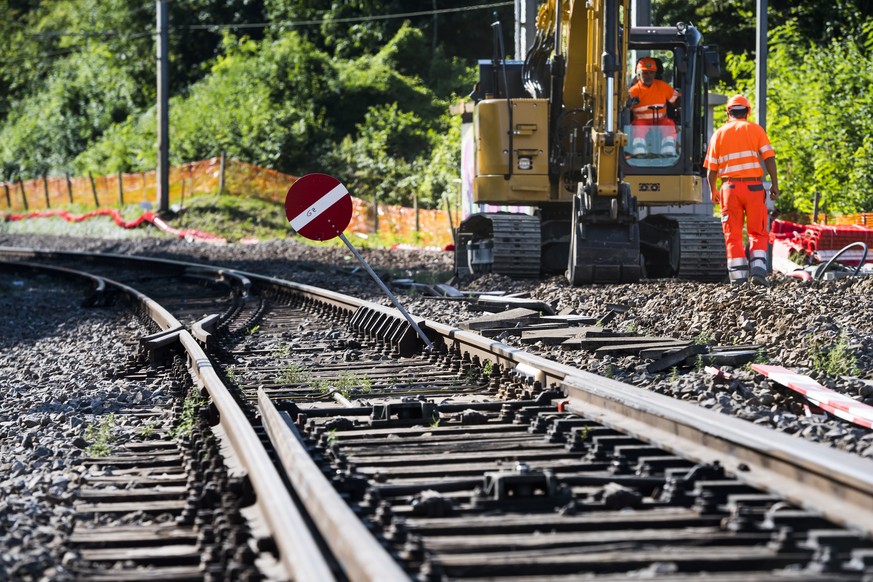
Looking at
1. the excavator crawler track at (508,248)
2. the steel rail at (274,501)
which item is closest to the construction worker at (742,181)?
the excavator crawler track at (508,248)

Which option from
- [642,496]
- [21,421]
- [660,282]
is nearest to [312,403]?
[21,421]

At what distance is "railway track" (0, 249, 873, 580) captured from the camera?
3676 millimetres

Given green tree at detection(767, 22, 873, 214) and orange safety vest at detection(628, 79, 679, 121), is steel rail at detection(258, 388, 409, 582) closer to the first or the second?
orange safety vest at detection(628, 79, 679, 121)

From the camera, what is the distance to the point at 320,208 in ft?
32.4

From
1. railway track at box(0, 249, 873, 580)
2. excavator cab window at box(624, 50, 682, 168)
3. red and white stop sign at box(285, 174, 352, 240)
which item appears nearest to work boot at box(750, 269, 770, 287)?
excavator cab window at box(624, 50, 682, 168)

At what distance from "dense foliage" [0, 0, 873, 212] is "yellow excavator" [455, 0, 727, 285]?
9872mm

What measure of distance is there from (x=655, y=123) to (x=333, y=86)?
29677mm

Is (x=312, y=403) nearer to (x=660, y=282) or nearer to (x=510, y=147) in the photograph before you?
(x=660, y=282)

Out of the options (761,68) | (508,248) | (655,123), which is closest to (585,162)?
(655,123)

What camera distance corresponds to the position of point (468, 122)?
867 inches

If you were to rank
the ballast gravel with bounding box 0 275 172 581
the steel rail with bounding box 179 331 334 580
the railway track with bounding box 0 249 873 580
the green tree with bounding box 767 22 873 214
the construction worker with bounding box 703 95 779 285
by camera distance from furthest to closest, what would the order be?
the green tree with bounding box 767 22 873 214 → the construction worker with bounding box 703 95 779 285 → the ballast gravel with bounding box 0 275 172 581 → the railway track with bounding box 0 249 873 580 → the steel rail with bounding box 179 331 334 580

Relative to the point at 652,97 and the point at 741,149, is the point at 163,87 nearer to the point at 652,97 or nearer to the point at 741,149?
the point at 652,97

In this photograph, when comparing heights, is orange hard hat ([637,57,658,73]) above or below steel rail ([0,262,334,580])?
above

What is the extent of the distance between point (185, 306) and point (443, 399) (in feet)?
27.2
